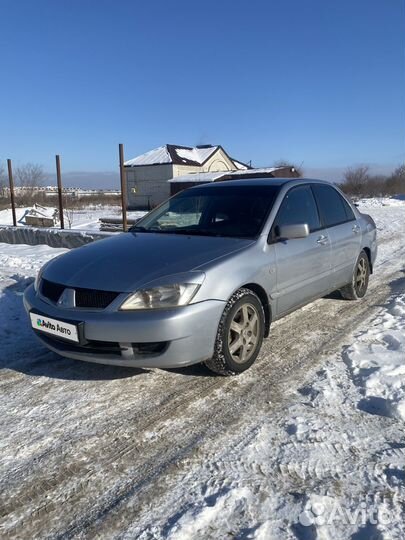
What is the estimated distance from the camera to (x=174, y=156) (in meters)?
43.4

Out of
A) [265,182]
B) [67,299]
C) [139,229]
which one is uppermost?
[265,182]

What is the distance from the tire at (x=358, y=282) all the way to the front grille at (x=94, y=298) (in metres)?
3.47

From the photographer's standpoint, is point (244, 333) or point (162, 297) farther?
point (244, 333)

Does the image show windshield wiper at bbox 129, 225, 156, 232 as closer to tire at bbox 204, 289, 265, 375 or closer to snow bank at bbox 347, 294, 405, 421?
tire at bbox 204, 289, 265, 375

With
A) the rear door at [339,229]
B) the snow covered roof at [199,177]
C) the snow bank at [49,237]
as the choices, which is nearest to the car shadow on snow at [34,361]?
the rear door at [339,229]

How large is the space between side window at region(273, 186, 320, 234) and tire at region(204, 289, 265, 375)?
33.8 inches

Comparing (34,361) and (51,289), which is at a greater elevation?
(51,289)

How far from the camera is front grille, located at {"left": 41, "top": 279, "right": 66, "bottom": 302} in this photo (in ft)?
10.8

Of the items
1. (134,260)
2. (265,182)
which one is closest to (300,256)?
(265,182)

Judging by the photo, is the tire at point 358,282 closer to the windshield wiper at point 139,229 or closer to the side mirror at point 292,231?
the side mirror at point 292,231

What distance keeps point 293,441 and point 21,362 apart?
96.9 inches

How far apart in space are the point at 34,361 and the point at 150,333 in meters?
1.50

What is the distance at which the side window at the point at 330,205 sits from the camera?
4.90m

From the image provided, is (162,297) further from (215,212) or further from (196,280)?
(215,212)
